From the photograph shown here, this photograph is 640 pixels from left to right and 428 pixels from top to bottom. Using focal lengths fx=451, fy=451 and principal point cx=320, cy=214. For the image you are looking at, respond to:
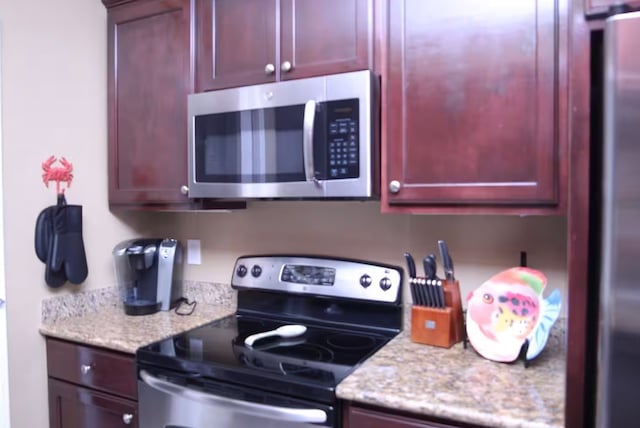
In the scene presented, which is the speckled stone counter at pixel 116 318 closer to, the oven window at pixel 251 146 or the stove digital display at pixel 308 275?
the stove digital display at pixel 308 275

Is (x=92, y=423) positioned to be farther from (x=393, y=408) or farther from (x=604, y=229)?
(x=604, y=229)

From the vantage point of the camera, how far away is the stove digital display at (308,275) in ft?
5.81

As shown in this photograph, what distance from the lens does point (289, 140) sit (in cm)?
151

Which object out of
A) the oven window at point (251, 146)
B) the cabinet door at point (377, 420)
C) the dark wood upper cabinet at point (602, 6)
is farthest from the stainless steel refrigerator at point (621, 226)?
the oven window at point (251, 146)

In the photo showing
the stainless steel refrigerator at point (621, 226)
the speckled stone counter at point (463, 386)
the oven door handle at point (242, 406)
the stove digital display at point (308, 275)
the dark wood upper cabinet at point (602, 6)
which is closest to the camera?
the stainless steel refrigerator at point (621, 226)

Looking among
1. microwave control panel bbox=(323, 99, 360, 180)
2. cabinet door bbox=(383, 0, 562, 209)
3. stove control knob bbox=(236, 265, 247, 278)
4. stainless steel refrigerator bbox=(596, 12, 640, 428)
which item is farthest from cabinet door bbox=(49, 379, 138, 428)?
stainless steel refrigerator bbox=(596, 12, 640, 428)

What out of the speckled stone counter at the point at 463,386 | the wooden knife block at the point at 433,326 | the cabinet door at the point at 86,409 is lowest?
the cabinet door at the point at 86,409

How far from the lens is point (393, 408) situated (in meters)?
1.12

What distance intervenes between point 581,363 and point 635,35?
60 centimetres

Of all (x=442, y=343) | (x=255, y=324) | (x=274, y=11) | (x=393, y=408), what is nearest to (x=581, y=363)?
(x=393, y=408)

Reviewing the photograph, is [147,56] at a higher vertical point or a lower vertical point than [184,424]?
higher

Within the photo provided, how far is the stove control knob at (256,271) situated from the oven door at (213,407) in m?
0.58

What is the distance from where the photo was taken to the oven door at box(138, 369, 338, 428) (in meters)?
1.21

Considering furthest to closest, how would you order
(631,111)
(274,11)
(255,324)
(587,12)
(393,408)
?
1. (255,324)
2. (274,11)
3. (393,408)
4. (587,12)
5. (631,111)
